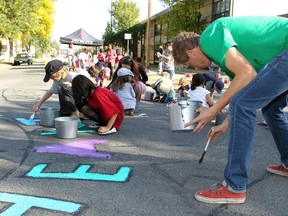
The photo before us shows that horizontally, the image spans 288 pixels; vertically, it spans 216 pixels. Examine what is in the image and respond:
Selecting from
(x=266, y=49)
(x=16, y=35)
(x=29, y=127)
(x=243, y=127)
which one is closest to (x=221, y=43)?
(x=266, y=49)

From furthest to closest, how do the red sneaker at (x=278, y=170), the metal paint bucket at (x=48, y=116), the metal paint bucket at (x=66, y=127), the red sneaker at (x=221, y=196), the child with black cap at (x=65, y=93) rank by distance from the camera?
the metal paint bucket at (x=48, y=116) → the child with black cap at (x=65, y=93) → the metal paint bucket at (x=66, y=127) → the red sneaker at (x=278, y=170) → the red sneaker at (x=221, y=196)

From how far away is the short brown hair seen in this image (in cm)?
253

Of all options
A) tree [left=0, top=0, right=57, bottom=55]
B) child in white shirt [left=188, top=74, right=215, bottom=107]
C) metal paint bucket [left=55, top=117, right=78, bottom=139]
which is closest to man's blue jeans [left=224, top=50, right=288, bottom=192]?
metal paint bucket [left=55, top=117, right=78, bottom=139]

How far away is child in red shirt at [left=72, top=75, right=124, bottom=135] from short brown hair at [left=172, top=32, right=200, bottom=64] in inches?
83.8

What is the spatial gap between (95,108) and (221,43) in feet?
9.19

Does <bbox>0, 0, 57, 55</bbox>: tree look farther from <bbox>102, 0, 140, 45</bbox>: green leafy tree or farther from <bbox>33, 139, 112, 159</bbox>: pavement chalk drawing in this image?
<bbox>33, 139, 112, 159</bbox>: pavement chalk drawing

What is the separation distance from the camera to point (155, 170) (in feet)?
10.7

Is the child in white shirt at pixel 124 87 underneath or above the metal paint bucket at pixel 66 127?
above

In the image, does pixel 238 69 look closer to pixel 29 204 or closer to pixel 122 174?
pixel 122 174

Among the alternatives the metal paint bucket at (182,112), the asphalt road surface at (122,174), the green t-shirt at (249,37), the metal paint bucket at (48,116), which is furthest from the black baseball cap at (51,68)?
the green t-shirt at (249,37)

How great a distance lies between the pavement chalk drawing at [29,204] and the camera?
7.75 ft

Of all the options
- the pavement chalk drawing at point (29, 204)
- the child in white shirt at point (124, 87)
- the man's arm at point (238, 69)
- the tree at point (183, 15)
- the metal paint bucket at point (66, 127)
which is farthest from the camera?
the tree at point (183, 15)

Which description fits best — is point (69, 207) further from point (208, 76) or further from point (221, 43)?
point (208, 76)

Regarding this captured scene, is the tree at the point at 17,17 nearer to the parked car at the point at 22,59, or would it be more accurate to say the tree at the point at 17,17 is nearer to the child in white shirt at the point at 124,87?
the parked car at the point at 22,59
